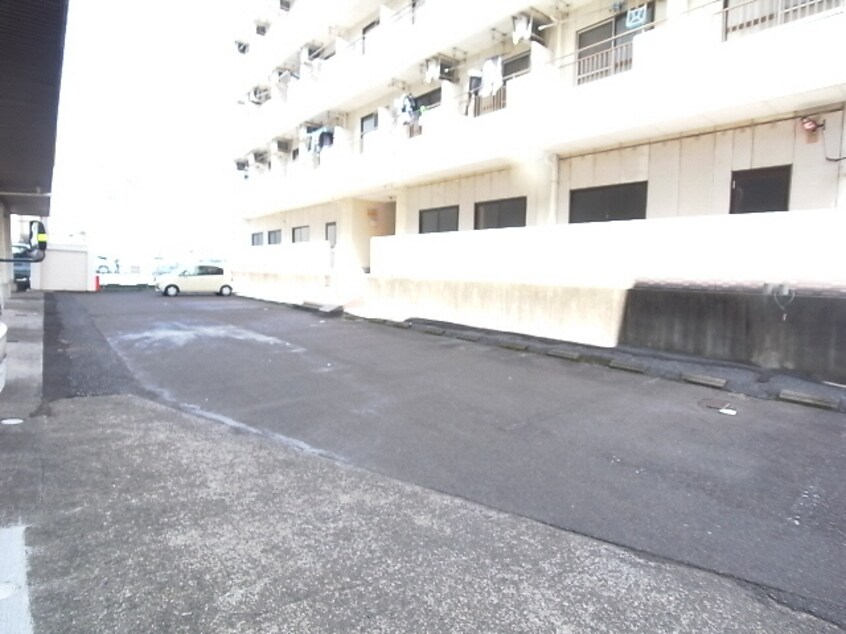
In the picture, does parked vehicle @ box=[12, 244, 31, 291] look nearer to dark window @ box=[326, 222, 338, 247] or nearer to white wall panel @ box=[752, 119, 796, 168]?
dark window @ box=[326, 222, 338, 247]

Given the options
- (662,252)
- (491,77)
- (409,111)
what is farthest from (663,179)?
(409,111)

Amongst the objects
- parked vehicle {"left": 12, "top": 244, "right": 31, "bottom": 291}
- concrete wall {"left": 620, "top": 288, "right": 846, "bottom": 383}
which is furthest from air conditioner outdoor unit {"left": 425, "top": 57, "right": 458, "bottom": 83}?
parked vehicle {"left": 12, "top": 244, "right": 31, "bottom": 291}

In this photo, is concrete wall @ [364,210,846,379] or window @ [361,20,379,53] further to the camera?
window @ [361,20,379,53]

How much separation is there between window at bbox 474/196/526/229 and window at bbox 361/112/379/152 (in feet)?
23.8

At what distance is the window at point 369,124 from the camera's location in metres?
20.2

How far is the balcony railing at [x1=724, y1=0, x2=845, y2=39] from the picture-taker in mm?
8861

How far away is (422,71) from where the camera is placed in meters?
16.9

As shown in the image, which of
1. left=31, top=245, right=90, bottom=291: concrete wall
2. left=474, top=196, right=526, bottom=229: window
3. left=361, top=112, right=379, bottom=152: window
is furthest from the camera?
left=31, top=245, right=90, bottom=291: concrete wall

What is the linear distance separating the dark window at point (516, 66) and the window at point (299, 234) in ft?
43.0

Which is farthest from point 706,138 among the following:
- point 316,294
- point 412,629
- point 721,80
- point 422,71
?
point 316,294

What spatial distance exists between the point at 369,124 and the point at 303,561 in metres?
20.3

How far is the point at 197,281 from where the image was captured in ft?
87.4

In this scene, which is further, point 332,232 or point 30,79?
point 332,232

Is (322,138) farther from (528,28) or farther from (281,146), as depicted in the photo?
(528,28)
